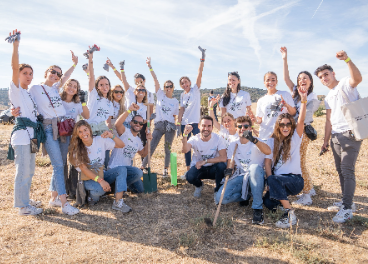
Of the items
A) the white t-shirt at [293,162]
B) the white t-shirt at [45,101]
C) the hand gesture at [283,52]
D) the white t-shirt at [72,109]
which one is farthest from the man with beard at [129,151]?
the hand gesture at [283,52]

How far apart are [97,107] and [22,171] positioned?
1889 mm

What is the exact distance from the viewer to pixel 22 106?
4266 millimetres

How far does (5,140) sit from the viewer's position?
12266 millimetres

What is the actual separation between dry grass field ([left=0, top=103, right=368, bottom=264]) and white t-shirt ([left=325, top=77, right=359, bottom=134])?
1543mm

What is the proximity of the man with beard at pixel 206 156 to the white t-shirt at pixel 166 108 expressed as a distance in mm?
1293

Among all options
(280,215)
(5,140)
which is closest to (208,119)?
(280,215)

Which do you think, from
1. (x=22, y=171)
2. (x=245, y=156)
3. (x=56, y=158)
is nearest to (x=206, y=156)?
(x=245, y=156)

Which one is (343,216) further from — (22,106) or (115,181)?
(22,106)

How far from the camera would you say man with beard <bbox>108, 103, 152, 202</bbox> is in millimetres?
5263

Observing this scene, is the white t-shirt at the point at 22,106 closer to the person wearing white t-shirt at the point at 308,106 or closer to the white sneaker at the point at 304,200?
the person wearing white t-shirt at the point at 308,106

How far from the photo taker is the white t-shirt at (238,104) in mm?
5809

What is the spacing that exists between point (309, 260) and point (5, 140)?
13.7 meters

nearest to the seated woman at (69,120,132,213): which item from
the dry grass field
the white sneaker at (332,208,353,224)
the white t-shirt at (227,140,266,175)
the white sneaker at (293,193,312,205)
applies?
the dry grass field

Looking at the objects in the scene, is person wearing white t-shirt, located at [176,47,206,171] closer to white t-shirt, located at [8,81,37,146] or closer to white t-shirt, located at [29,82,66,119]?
white t-shirt, located at [29,82,66,119]
